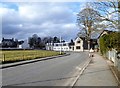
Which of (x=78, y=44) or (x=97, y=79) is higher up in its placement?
(x=78, y=44)

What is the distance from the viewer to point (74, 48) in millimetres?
150500

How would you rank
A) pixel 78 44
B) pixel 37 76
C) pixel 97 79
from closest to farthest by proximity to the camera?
pixel 97 79 → pixel 37 76 → pixel 78 44

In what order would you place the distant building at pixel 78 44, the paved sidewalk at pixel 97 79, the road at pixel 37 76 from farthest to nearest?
the distant building at pixel 78 44 → the road at pixel 37 76 → the paved sidewalk at pixel 97 79

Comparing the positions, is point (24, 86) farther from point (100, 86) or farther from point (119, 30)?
point (119, 30)

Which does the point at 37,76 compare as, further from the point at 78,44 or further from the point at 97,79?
the point at 78,44

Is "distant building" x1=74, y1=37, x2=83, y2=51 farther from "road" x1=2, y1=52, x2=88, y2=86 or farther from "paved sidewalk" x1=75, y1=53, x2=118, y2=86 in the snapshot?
"paved sidewalk" x1=75, y1=53, x2=118, y2=86

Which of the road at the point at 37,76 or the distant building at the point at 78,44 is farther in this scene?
the distant building at the point at 78,44

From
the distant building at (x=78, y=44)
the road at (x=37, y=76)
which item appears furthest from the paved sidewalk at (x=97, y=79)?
the distant building at (x=78, y=44)

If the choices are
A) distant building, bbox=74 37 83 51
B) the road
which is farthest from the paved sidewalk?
distant building, bbox=74 37 83 51

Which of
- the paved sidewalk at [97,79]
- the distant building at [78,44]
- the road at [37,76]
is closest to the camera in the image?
the paved sidewalk at [97,79]

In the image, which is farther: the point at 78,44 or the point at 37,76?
the point at 78,44

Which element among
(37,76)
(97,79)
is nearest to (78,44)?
(37,76)

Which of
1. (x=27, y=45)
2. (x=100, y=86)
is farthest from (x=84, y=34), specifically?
(x=27, y=45)

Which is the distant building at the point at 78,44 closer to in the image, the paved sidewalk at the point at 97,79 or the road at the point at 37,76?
the road at the point at 37,76
